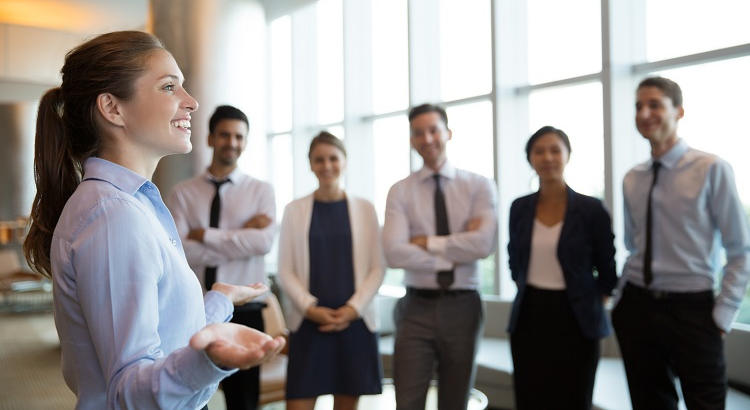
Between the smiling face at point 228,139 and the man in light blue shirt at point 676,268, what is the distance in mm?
2053

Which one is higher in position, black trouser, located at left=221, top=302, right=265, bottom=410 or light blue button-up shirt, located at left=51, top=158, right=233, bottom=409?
light blue button-up shirt, located at left=51, top=158, right=233, bottom=409

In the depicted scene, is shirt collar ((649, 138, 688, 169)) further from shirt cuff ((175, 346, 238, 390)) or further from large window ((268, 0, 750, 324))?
shirt cuff ((175, 346, 238, 390))

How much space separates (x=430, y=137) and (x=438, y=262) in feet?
2.19

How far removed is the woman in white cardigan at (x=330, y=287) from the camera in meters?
3.32

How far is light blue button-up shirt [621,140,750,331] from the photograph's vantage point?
9.14ft

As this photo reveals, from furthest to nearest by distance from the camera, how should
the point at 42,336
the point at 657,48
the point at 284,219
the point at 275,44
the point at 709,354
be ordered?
the point at 275,44 < the point at 42,336 < the point at 657,48 < the point at 284,219 < the point at 709,354

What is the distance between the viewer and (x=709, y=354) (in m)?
2.77

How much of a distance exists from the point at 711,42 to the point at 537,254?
97.9 inches

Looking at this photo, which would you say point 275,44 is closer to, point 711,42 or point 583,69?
point 583,69

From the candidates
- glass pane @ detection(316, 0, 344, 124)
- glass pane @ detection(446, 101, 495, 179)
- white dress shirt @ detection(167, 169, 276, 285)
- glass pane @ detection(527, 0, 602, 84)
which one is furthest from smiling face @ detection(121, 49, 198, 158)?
glass pane @ detection(316, 0, 344, 124)

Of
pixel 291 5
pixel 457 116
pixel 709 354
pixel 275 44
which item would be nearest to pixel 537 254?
pixel 709 354

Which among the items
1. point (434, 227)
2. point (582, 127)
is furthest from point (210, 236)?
point (582, 127)

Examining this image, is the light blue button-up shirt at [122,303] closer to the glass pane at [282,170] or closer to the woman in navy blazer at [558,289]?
the woman in navy blazer at [558,289]

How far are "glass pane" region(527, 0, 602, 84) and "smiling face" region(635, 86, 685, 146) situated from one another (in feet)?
7.72
